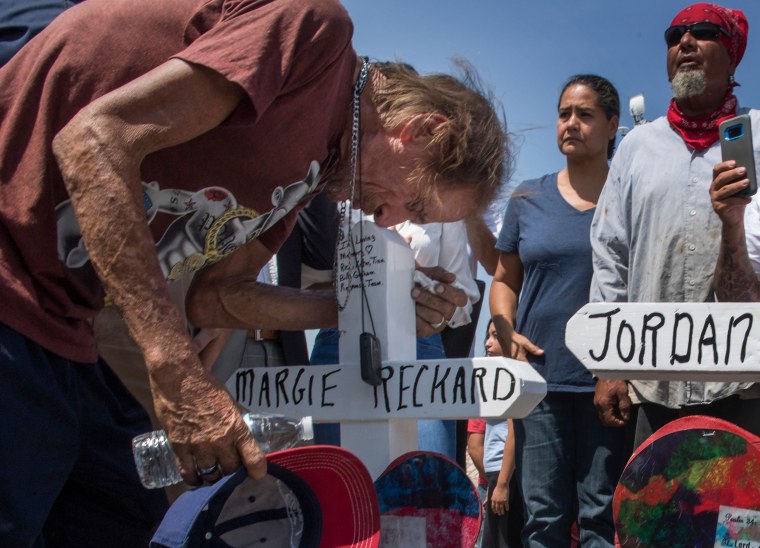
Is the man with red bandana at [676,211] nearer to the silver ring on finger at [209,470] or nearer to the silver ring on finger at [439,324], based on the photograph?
the silver ring on finger at [439,324]

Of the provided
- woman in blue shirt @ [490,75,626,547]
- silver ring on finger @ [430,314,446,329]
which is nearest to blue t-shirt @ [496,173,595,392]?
woman in blue shirt @ [490,75,626,547]

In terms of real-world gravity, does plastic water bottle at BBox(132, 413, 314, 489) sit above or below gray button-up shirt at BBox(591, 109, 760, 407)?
below

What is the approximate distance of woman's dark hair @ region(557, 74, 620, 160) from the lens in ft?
12.9

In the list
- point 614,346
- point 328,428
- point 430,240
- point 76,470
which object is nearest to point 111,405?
point 76,470

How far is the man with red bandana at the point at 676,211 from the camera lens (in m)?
2.86

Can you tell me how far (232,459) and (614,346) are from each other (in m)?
0.84

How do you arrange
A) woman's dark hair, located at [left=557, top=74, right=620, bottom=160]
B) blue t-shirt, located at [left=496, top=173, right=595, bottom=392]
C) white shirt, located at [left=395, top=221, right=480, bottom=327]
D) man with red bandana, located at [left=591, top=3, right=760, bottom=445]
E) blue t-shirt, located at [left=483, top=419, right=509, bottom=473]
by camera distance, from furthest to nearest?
blue t-shirt, located at [left=483, top=419, right=509, bottom=473] < woman's dark hair, located at [left=557, top=74, right=620, bottom=160] < white shirt, located at [left=395, top=221, right=480, bottom=327] < blue t-shirt, located at [left=496, top=173, right=595, bottom=392] < man with red bandana, located at [left=591, top=3, right=760, bottom=445]

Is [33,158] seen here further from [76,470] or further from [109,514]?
[109,514]

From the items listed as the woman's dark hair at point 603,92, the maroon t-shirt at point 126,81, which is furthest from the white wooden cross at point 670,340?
the woman's dark hair at point 603,92

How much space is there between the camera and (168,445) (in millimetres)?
1798

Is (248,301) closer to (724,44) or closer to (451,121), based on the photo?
(451,121)

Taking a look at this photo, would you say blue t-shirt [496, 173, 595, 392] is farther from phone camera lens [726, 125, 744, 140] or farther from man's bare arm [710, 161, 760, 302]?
phone camera lens [726, 125, 744, 140]

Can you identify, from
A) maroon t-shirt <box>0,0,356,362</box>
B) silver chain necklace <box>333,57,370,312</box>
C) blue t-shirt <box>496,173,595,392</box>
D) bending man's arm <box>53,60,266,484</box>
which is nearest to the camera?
bending man's arm <box>53,60,266,484</box>

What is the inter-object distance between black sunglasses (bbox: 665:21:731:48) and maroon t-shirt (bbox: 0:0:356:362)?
177 cm
